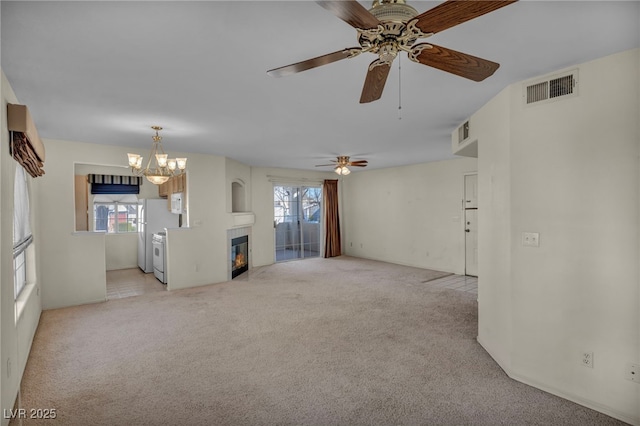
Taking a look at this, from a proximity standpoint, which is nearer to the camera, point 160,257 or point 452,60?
point 452,60

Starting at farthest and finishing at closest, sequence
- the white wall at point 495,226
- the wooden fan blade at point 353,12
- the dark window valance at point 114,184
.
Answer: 1. the dark window valance at point 114,184
2. the white wall at point 495,226
3. the wooden fan blade at point 353,12

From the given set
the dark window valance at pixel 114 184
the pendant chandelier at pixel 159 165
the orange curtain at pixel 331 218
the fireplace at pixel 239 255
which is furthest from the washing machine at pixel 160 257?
the orange curtain at pixel 331 218

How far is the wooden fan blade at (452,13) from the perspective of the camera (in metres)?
1.14

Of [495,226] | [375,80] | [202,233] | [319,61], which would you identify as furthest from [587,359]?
[202,233]

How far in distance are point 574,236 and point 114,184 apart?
7935 millimetres

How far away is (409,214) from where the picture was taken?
7.53 metres

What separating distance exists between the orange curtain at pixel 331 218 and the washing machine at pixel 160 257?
410 centimetres

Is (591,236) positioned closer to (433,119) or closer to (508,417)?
(508,417)

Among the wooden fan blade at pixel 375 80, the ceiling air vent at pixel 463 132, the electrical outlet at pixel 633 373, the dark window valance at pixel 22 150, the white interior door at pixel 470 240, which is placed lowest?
the electrical outlet at pixel 633 373

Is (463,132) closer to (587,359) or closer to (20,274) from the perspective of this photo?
(587,359)

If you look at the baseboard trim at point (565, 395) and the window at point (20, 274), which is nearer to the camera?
the baseboard trim at point (565, 395)

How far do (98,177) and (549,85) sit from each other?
780 centimetres

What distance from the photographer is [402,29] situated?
4.39 ft

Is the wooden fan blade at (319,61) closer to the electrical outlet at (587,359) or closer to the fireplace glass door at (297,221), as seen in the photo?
the electrical outlet at (587,359)
